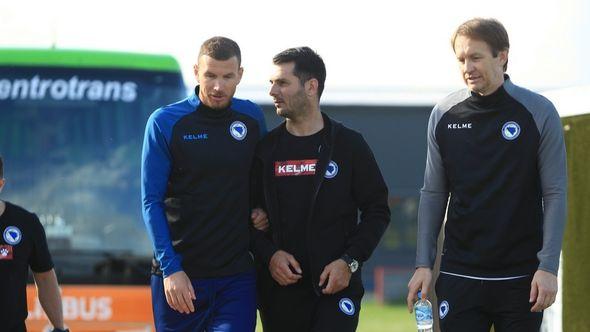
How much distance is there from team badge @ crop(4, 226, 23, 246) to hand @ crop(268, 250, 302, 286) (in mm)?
1408

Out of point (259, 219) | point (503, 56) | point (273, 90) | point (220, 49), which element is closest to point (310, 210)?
point (259, 219)

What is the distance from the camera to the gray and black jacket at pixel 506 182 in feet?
17.6

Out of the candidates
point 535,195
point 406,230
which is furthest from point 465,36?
point 406,230

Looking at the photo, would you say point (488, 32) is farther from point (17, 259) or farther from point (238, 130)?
point (17, 259)

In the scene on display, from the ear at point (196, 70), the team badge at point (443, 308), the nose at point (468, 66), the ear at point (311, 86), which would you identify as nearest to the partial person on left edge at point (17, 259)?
Result: the ear at point (196, 70)

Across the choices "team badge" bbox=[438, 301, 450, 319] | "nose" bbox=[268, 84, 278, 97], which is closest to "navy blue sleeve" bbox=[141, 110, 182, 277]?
"nose" bbox=[268, 84, 278, 97]

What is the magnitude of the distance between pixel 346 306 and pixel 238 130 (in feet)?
3.10

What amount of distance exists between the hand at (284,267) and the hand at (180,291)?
1.27ft

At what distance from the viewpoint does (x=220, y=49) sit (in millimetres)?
5770

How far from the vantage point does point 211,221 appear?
576 centimetres

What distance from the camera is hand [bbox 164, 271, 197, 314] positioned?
5699 mm

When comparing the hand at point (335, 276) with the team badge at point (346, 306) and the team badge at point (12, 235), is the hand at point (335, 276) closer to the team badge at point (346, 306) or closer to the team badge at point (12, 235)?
the team badge at point (346, 306)

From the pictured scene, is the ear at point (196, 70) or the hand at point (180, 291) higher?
the ear at point (196, 70)

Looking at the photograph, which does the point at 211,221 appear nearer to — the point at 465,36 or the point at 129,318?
the point at 465,36
